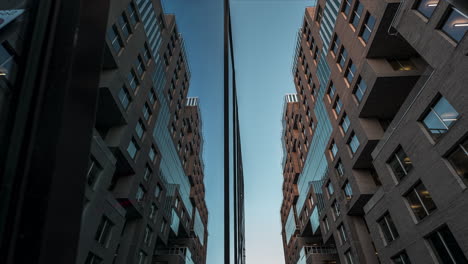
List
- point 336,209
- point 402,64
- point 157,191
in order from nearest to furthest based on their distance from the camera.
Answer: point 402,64 → point 157,191 → point 336,209

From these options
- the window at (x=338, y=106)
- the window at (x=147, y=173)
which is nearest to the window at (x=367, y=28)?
the window at (x=338, y=106)

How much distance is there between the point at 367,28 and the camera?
69.2ft

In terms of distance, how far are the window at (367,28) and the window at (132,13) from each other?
63.4 ft

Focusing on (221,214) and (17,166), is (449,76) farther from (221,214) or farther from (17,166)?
(17,166)

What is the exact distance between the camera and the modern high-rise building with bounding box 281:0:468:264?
40.8 ft

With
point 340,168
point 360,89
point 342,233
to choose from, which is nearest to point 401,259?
point 342,233

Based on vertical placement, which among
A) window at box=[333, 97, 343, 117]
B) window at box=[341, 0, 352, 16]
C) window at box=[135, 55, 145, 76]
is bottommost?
window at box=[333, 97, 343, 117]

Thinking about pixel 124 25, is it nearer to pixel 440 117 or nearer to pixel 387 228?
pixel 440 117

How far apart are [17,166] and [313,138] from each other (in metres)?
38.2

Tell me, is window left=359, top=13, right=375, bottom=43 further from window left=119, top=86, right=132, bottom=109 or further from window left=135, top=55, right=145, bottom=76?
window left=119, top=86, right=132, bottom=109

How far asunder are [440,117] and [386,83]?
7.07 metres

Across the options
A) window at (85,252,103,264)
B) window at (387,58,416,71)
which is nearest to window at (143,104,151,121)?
window at (85,252,103,264)

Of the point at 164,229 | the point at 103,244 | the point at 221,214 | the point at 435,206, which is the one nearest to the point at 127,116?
the point at 103,244

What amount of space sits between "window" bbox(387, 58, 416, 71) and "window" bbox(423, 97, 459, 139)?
7109 mm
